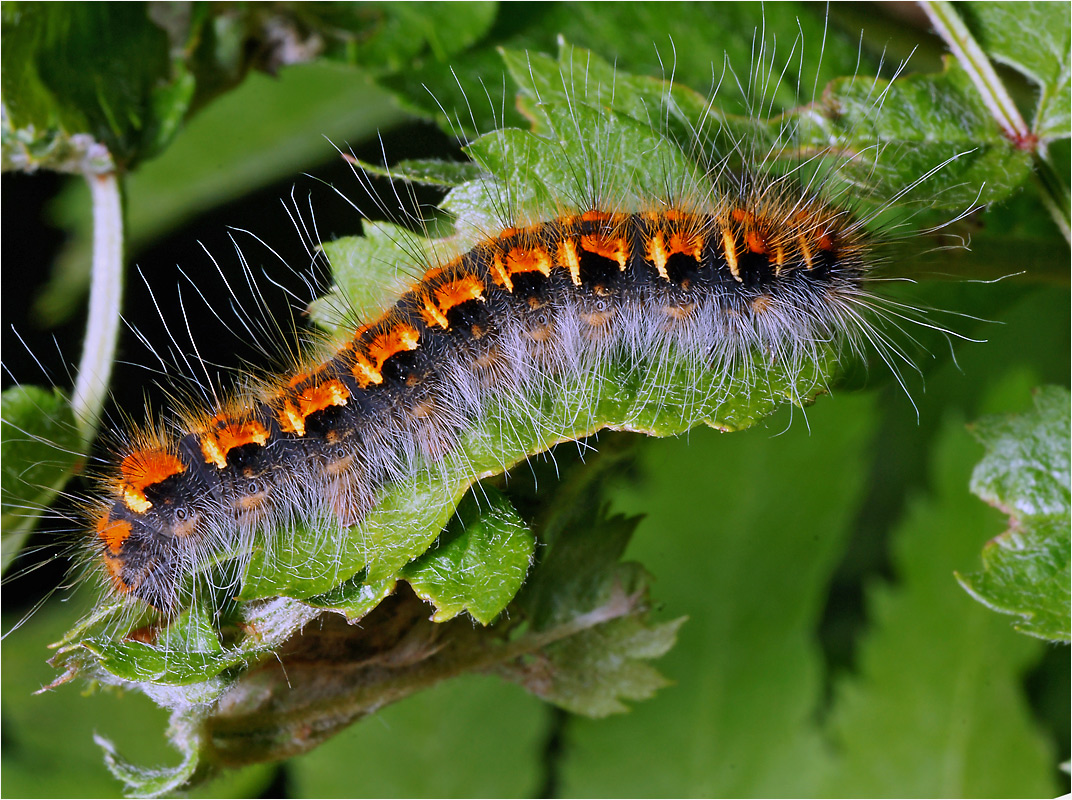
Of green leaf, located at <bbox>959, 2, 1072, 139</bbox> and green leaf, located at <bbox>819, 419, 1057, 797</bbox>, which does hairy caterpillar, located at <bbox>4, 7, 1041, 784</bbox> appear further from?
green leaf, located at <bbox>819, 419, 1057, 797</bbox>

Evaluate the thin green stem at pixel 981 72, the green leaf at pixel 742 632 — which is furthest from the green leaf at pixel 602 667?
the thin green stem at pixel 981 72

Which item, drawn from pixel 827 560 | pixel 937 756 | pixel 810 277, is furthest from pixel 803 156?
pixel 937 756

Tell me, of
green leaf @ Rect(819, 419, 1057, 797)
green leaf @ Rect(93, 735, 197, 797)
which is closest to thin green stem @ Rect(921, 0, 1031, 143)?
green leaf @ Rect(819, 419, 1057, 797)

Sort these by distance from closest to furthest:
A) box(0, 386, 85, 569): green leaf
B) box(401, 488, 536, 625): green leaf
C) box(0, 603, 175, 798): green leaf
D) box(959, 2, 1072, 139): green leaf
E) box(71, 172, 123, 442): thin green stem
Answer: box(401, 488, 536, 625): green leaf, box(959, 2, 1072, 139): green leaf, box(0, 386, 85, 569): green leaf, box(71, 172, 123, 442): thin green stem, box(0, 603, 175, 798): green leaf

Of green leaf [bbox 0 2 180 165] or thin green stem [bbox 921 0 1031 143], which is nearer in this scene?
thin green stem [bbox 921 0 1031 143]

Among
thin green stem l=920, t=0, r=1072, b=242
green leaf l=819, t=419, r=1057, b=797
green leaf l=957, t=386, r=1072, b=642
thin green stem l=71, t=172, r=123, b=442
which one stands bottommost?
green leaf l=819, t=419, r=1057, b=797

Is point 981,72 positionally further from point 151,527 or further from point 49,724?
point 49,724

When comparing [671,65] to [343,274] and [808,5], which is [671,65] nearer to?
[808,5]
